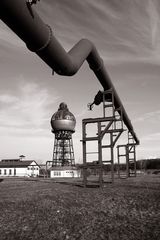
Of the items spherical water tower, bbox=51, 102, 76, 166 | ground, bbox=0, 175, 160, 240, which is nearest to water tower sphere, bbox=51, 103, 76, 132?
spherical water tower, bbox=51, 102, 76, 166

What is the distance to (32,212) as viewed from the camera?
8.12 m

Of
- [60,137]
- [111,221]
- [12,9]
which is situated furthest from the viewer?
[60,137]

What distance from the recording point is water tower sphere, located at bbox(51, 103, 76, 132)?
45.9 metres

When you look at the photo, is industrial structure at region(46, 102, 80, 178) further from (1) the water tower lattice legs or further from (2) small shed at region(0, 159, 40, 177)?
(2) small shed at region(0, 159, 40, 177)

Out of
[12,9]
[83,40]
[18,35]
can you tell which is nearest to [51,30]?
[18,35]

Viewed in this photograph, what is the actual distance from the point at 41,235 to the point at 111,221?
186cm

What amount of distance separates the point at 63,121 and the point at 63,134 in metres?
2.55

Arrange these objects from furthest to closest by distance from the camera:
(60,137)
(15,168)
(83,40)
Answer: (15,168)
(60,137)
(83,40)

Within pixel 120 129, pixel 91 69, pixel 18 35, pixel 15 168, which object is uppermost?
pixel 91 69

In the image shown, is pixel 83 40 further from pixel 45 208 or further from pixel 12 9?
pixel 45 208

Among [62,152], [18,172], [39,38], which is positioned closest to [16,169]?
[18,172]

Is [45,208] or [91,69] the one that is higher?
[91,69]

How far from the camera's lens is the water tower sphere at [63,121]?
4591cm

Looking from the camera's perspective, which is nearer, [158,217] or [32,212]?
[158,217]
